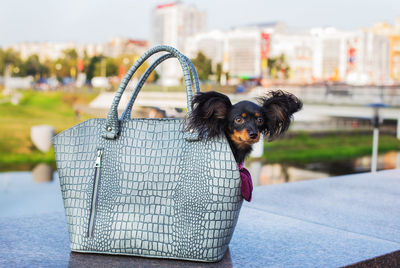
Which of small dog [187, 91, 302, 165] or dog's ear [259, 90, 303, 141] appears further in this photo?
dog's ear [259, 90, 303, 141]

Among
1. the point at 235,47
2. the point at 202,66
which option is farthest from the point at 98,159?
the point at 235,47

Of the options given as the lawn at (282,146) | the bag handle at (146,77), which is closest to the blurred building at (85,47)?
the lawn at (282,146)

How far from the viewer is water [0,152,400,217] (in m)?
10.0

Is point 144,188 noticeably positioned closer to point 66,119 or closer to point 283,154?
point 283,154

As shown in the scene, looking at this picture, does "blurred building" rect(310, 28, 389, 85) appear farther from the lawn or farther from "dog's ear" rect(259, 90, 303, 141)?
"dog's ear" rect(259, 90, 303, 141)

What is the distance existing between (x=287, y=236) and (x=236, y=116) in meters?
0.79

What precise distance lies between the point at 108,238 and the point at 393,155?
1902cm

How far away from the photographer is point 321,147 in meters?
21.7

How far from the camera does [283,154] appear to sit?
19062 millimetres

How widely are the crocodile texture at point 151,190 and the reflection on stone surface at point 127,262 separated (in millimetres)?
23

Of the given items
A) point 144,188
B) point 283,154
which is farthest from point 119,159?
point 283,154

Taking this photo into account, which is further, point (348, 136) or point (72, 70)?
point (72, 70)

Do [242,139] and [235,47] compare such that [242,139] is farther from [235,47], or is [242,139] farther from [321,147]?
[235,47]

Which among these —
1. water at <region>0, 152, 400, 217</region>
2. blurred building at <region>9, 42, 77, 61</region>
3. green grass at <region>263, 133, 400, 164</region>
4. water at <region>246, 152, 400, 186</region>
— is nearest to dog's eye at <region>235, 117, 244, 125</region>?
water at <region>0, 152, 400, 217</region>
